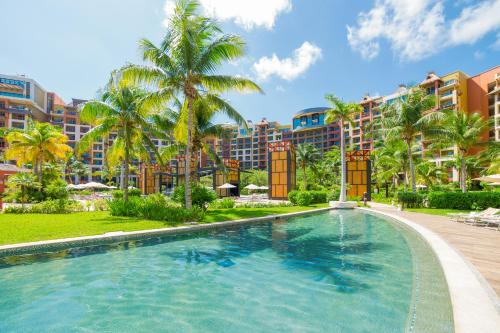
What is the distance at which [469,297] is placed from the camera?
385 cm

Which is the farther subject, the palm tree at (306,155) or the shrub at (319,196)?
the palm tree at (306,155)

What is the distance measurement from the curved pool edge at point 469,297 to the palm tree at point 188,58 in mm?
10669

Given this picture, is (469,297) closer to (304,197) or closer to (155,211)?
(155,211)

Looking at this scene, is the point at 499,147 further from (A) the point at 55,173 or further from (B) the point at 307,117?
(B) the point at 307,117

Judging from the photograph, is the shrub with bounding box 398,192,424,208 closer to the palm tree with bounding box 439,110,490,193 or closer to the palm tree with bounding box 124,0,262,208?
the palm tree with bounding box 439,110,490,193

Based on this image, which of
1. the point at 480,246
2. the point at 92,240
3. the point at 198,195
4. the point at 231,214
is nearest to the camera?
the point at 480,246

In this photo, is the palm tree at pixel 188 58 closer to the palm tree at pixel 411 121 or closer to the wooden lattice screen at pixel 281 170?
the palm tree at pixel 411 121

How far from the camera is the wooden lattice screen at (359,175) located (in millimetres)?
33188

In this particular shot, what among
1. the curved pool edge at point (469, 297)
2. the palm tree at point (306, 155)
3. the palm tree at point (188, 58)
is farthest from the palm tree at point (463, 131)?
the curved pool edge at point (469, 297)

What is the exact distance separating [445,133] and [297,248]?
64.1 ft

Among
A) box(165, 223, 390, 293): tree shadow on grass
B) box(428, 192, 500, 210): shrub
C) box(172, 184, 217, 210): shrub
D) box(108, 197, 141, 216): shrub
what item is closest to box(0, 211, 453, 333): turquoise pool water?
box(165, 223, 390, 293): tree shadow on grass

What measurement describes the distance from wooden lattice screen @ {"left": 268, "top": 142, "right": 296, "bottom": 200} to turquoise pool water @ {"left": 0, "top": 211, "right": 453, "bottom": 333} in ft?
81.1

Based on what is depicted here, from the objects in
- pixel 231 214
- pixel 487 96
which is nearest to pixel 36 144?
pixel 231 214

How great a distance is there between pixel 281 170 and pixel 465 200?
18730 mm
